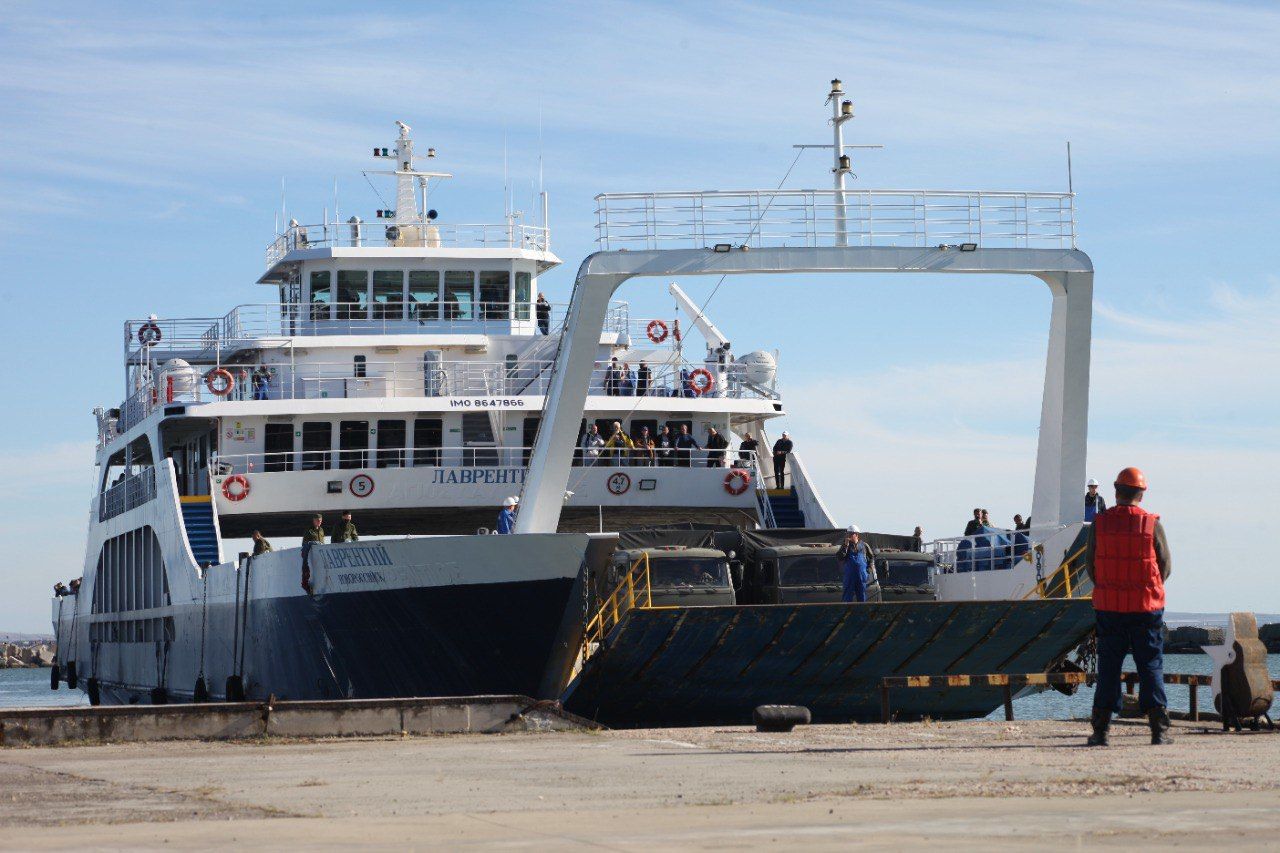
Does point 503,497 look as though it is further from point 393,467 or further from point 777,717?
point 777,717

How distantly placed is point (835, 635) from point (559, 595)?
331 centimetres

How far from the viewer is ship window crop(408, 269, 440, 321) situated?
34.4 m

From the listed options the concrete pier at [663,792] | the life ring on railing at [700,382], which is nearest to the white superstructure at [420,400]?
the life ring on railing at [700,382]

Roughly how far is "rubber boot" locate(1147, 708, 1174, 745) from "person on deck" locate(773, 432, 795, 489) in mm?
18432

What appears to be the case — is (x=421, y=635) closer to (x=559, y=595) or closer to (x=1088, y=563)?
(x=559, y=595)

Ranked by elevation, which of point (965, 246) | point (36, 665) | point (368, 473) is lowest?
point (36, 665)

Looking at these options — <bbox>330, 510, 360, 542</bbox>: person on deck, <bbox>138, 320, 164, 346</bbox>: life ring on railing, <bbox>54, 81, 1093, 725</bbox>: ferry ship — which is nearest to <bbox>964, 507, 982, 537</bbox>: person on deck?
<bbox>54, 81, 1093, 725</bbox>: ferry ship

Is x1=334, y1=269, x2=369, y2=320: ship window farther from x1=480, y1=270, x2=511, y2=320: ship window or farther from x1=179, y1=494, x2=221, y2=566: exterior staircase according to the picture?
x1=179, y1=494, x2=221, y2=566: exterior staircase

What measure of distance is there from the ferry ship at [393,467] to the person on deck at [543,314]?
8cm

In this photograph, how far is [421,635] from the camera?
21.8 m

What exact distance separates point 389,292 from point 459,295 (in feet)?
4.65

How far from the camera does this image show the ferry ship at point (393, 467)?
21.5 m

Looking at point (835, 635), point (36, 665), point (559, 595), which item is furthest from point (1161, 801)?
point (36, 665)

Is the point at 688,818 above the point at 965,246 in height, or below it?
below
